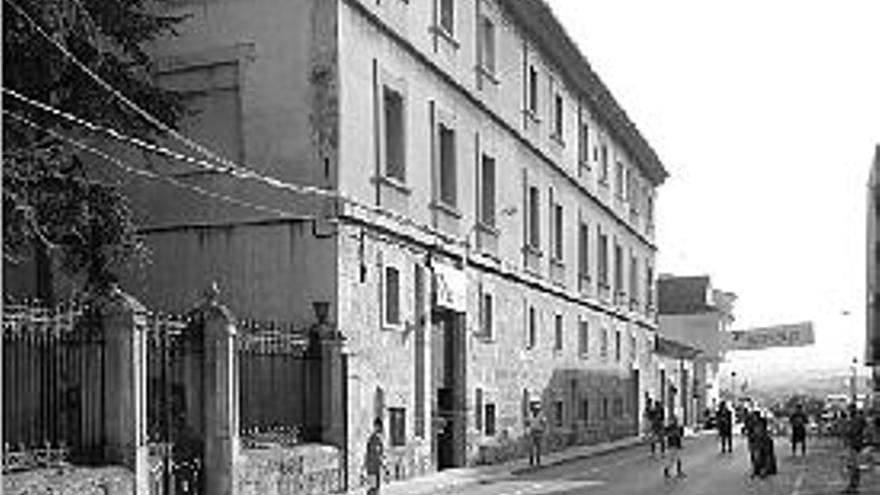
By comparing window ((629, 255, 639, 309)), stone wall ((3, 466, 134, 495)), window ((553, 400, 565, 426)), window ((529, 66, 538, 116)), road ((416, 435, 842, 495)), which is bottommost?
road ((416, 435, 842, 495))

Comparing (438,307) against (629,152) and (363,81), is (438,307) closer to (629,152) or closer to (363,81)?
(363,81)

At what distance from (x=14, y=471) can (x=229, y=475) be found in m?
4.04

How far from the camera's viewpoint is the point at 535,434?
1304 inches

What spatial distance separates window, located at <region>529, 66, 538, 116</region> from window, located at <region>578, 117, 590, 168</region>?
6.73 m

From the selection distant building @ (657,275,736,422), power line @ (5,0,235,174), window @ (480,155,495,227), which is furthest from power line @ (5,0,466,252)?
distant building @ (657,275,736,422)

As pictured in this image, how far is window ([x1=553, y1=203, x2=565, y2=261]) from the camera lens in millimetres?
41219

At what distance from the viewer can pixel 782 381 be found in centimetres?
15938

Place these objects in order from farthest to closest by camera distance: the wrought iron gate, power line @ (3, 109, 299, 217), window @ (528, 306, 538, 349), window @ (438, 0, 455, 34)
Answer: window @ (528, 306, 538, 349) → window @ (438, 0, 455, 34) → power line @ (3, 109, 299, 217) → the wrought iron gate

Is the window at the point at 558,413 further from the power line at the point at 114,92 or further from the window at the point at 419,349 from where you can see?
the power line at the point at 114,92

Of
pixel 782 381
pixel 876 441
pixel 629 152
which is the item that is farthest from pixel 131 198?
pixel 782 381

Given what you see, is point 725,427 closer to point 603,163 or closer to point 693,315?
point 603,163

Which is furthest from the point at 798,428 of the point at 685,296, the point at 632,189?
the point at 685,296

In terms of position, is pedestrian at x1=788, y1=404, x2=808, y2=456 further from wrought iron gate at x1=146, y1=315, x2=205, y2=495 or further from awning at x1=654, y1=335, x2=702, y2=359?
awning at x1=654, y1=335, x2=702, y2=359

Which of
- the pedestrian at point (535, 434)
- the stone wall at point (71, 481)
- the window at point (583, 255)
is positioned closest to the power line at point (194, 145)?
the stone wall at point (71, 481)
